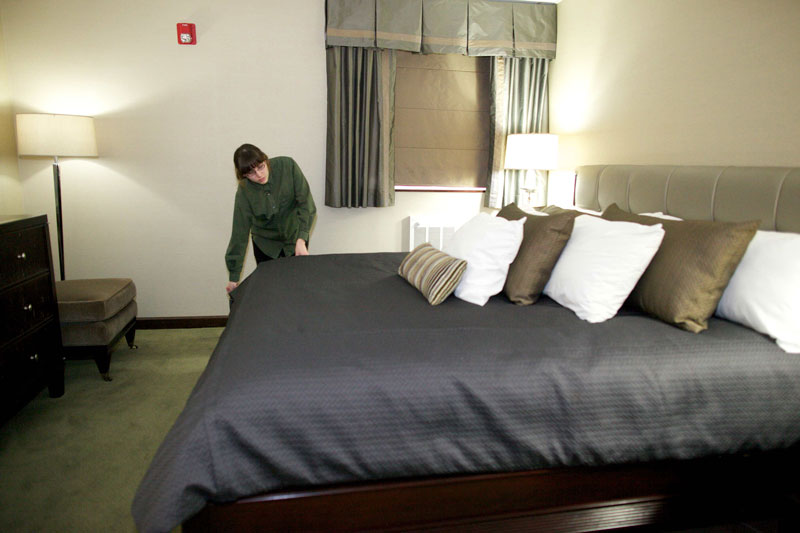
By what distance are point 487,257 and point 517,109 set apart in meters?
2.45

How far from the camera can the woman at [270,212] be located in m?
2.91

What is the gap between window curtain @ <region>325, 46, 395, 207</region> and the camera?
386 cm

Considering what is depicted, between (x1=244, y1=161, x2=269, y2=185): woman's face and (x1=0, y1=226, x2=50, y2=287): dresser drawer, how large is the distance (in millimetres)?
1129

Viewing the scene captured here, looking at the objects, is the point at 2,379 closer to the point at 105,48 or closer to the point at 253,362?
the point at 253,362

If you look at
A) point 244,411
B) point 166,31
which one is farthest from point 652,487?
point 166,31

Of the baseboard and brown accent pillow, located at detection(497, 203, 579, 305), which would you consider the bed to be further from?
the baseboard

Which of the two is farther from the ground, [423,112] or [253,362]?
[423,112]

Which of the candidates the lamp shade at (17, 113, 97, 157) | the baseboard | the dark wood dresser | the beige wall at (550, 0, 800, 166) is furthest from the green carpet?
the beige wall at (550, 0, 800, 166)

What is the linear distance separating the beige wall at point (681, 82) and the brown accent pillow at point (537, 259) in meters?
0.94

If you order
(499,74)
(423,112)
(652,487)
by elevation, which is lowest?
(652,487)

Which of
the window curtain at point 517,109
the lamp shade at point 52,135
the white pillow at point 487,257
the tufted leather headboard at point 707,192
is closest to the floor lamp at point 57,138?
the lamp shade at point 52,135

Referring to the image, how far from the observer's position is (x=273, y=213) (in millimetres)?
3098

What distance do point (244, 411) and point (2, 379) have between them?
171 centimetres

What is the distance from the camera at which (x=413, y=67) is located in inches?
160
